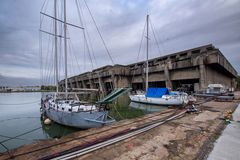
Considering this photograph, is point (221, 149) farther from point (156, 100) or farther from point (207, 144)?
point (156, 100)

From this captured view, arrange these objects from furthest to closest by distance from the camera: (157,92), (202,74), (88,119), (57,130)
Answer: (202,74)
(157,92)
(57,130)
(88,119)

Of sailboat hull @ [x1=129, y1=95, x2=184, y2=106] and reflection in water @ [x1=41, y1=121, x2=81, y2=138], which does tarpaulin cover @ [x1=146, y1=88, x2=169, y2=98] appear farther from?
reflection in water @ [x1=41, y1=121, x2=81, y2=138]

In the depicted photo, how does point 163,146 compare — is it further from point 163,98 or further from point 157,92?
point 157,92

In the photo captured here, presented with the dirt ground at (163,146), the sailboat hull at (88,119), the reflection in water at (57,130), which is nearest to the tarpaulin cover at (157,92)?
the sailboat hull at (88,119)

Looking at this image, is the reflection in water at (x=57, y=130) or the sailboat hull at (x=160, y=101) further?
the sailboat hull at (x=160, y=101)

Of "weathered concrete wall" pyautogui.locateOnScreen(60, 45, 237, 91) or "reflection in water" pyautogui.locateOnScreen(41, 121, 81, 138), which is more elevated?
"weathered concrete wall" pyautogui.locateOnScreen(60, 45, 237, 91)

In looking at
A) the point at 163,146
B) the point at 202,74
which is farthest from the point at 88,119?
the point at 202,74

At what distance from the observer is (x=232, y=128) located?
4824 mm

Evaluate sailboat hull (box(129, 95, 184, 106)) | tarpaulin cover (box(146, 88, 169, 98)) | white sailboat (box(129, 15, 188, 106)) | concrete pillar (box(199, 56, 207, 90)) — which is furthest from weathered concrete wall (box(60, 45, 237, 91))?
tarpaulin cover (box(146, 88, 169, 98))

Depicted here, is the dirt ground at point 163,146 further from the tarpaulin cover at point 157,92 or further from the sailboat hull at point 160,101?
the tarpaulin cover at point 157,92

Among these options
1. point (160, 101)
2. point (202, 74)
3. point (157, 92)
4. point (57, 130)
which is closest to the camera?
point (57, 130)

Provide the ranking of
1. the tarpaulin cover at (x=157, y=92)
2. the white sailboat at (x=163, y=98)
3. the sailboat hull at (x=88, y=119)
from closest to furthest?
the sailboat hull at (x=88, y=119)
the white sailboat at (x=163, y=98)
the tarpaulin cover at (x=157, y=92)

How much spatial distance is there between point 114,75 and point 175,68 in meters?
14.1

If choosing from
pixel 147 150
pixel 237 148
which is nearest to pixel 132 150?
pixel 147 150
